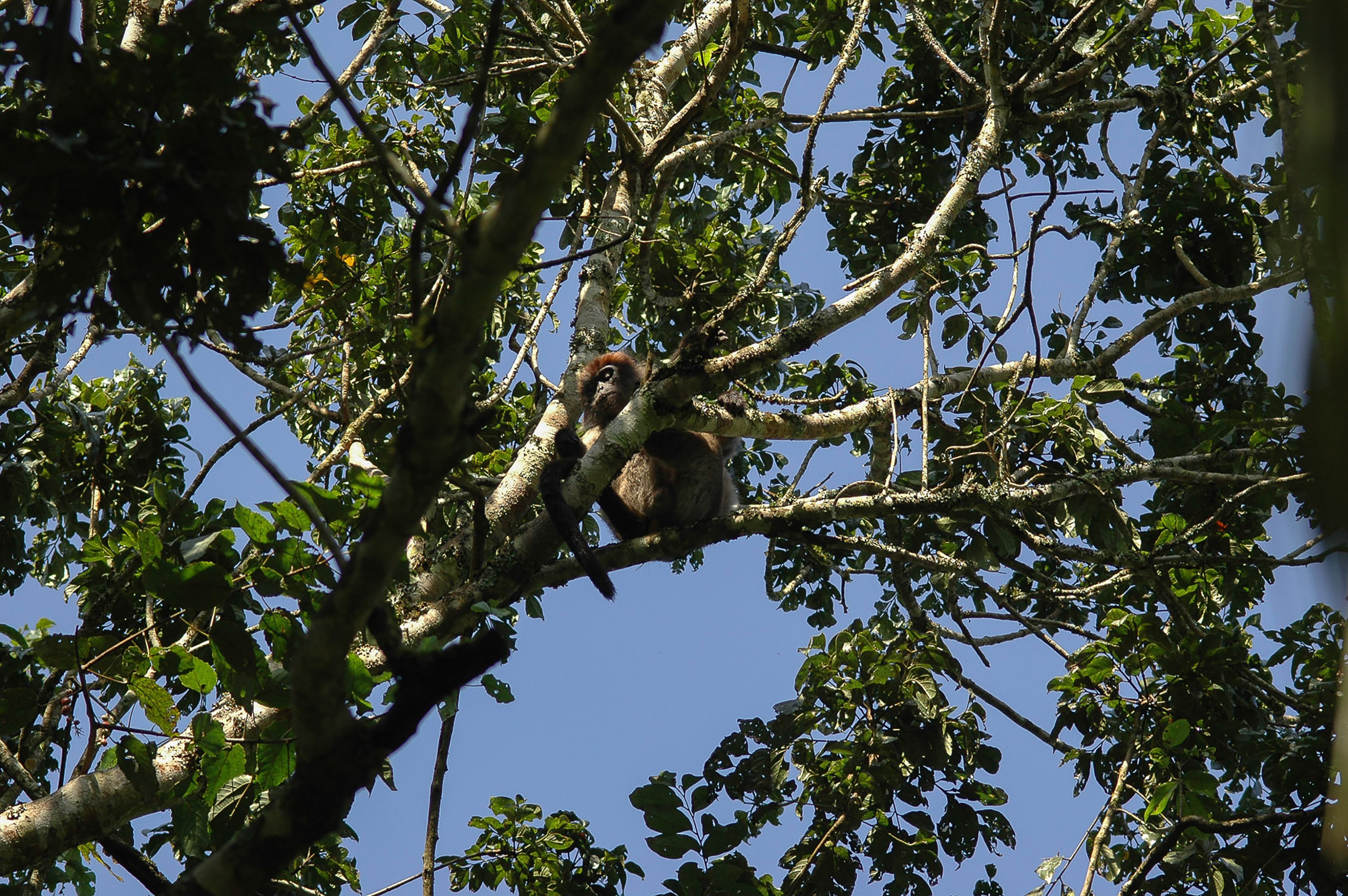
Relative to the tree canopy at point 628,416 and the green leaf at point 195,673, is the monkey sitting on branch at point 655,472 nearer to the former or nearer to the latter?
the tree canopy at point 628,416

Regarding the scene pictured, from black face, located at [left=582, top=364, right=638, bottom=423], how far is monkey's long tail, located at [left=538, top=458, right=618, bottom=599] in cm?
237

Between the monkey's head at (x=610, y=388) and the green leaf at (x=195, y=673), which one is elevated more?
the monkey's head at (x=610, y=388)

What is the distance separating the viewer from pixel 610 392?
6.67 meters

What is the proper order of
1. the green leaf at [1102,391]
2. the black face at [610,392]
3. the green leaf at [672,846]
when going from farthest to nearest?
the black face at [610,392] → the green leaf at [1102,391] → the green leaf at [672,846]

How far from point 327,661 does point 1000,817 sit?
14.1 feet

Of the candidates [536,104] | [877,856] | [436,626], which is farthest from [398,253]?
[877,856]

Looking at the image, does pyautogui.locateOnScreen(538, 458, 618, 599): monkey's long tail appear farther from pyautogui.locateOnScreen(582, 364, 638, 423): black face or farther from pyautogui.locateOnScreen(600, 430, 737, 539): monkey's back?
pyautogui.locateOnScreen(582, 364, 638, 423): black face

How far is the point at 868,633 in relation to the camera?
5137mm

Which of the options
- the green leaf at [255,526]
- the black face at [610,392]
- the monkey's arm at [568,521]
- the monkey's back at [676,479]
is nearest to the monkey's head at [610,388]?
the black face at [610,392]

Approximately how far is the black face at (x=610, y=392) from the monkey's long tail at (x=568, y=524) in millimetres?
2373

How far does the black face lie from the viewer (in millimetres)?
6641

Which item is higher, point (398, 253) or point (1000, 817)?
point (398, 253)

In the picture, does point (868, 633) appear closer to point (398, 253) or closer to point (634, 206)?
point (634, 206)

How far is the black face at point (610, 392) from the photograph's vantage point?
664 centimetres
